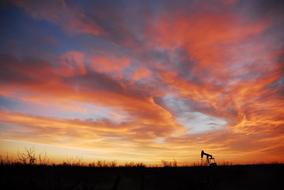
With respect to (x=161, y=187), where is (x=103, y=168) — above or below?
above

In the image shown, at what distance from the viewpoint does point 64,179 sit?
17.4m

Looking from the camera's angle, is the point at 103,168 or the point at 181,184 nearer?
the point at 181,184

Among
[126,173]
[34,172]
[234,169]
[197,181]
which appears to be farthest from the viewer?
[234,169]

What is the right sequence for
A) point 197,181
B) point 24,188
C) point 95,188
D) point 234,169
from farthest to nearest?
point 234,169, point 197,181, point 95,188, point 24,188

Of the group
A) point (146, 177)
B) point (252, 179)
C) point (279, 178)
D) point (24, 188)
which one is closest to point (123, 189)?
point (146, 177)

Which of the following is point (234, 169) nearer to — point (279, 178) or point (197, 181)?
point (279, 178)

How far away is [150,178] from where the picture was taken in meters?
19.1

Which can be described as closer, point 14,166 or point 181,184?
point 181,184

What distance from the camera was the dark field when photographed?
16.2 meters

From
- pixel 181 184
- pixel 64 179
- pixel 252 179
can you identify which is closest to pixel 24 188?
pixel 64 179

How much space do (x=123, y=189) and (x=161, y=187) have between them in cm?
222

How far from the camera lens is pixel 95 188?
16.1 meters

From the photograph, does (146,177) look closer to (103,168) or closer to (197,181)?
(197,181)

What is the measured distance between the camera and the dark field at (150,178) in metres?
16.2
